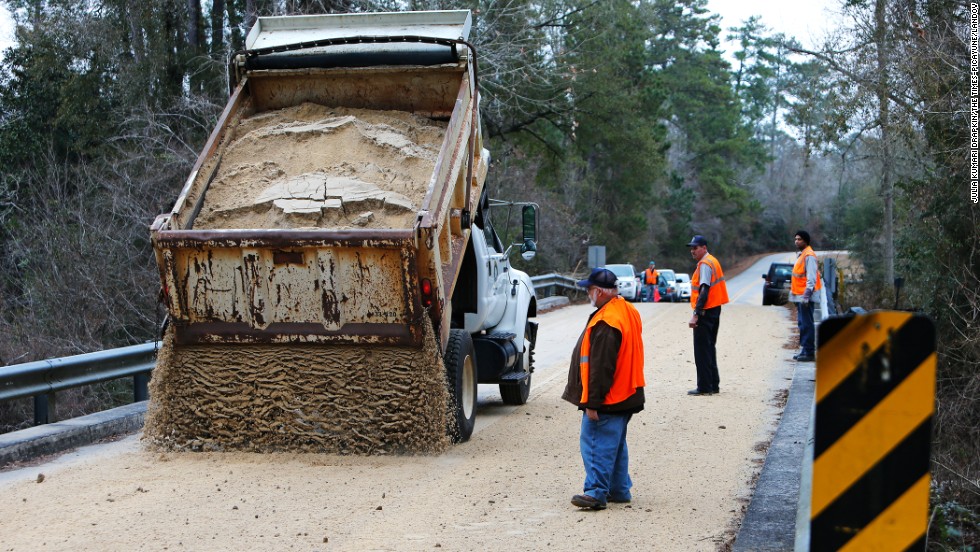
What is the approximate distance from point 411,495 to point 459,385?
5.30ft

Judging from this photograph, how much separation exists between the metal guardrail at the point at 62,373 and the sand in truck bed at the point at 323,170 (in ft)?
6.00

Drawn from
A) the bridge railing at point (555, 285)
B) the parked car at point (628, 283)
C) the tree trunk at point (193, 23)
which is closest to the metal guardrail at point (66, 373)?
the tree trunk at point (193, 23)

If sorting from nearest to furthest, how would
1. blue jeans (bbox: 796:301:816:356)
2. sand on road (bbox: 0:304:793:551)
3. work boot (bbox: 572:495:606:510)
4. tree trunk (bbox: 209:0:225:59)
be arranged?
sand on road (bbox: 0:304:793:551), work boot (bbox: 572:495:606:510), blue jeans (bbox: 796:301:816:356), tree trunk (bbox: 209:0:225:59)

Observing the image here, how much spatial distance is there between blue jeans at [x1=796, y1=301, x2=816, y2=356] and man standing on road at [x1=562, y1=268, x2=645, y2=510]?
26.5 ft

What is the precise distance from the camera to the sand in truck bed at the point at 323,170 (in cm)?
801

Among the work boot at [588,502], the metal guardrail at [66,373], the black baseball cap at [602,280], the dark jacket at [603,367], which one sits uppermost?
the black baseball cap at [602,280]

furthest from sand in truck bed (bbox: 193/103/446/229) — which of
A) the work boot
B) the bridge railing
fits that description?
the bridge railing

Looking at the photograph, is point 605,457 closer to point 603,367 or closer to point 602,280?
point 603,367

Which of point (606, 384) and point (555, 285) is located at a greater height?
point (606, 384)

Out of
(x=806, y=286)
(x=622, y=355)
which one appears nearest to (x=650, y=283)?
(x=806, y=286)

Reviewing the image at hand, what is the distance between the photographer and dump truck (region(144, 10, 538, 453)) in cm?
754

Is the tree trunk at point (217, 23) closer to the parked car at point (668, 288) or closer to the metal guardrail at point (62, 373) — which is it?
the metal guardrail at point (62, 373)

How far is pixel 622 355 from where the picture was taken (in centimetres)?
643

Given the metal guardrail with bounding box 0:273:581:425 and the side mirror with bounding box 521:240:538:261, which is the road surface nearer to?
the metal guardrail with bounding box 0:273:581:425
